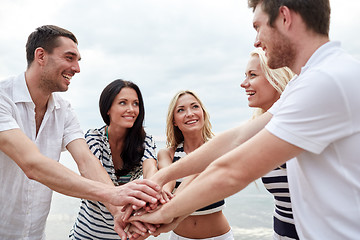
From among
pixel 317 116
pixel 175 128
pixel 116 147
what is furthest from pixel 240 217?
pixel 317 116

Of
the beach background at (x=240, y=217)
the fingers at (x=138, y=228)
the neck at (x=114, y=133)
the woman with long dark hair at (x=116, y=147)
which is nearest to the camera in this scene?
the fingers at (x=138, y=228)

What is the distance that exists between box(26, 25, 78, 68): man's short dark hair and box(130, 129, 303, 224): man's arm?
2.03 m

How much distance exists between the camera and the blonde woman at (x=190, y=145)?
3098 mm

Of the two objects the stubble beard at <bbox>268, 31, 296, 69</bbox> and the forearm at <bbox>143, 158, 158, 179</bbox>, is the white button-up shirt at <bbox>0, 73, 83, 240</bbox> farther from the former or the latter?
the stubble beard at <bbox>268, 31, 296, 69</bbox>

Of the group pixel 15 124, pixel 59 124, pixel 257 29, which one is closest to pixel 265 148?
pixel 257 29

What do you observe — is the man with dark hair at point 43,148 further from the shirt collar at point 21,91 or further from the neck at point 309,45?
the neck at point 309,45

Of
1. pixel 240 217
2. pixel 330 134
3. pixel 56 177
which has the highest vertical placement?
pixel 56 177

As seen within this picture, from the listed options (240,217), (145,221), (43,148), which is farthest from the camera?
(240,217)

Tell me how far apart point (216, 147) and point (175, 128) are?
1619 millimetres

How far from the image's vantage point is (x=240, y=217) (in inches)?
458

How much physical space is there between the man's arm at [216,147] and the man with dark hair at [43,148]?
29cm

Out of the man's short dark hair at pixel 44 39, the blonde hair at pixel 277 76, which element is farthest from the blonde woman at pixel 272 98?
the man's short dark hair at pixel 44 39

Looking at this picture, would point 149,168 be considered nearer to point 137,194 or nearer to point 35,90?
point 137,194

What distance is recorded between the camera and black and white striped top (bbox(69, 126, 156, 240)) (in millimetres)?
2854
